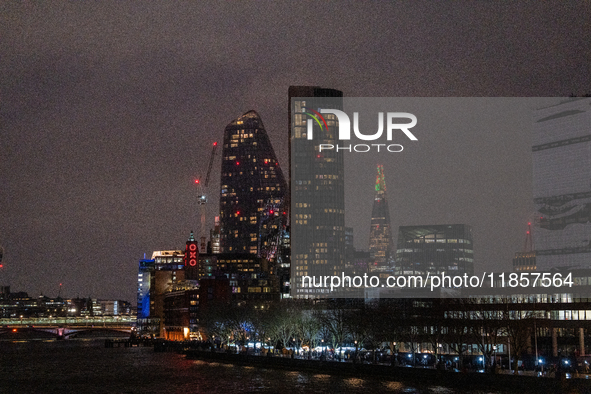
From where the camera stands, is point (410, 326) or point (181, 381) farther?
point (410, 326)

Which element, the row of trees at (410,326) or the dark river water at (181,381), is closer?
the dark river water at (181,381)

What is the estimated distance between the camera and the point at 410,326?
362 feet

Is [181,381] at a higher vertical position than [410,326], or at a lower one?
lower

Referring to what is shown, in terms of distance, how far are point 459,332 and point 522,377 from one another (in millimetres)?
31694

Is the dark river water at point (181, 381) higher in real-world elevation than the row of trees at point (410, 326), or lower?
lower

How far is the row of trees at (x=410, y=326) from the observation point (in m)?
95.9

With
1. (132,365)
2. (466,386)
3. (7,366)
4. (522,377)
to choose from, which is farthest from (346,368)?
(7,366)

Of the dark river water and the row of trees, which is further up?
the row of trees

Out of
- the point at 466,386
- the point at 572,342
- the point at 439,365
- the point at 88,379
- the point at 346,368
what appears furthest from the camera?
the point at 572,342

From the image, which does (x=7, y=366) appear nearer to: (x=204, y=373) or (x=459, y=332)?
(x=204, y=373)

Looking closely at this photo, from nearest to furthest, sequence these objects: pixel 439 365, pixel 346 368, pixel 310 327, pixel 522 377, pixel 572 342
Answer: pixel 522 377 → pixel 439 365 → pixel 346 368 → pixel 572 342 → pixel 310 327

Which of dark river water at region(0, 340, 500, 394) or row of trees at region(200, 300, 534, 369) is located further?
row of trees at region(200, 300, 534, 369)

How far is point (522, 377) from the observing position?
2648 inches

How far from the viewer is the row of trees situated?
95875 millimetres
